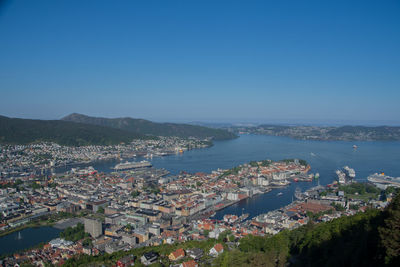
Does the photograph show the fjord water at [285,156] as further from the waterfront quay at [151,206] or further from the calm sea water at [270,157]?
the waterfront quay at [151,206]

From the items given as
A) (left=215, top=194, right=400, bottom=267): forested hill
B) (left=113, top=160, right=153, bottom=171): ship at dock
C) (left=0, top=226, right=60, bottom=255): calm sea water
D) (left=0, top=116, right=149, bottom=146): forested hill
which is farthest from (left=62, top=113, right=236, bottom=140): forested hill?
(left=215, top=194, right=400, bottom=267): forested hill

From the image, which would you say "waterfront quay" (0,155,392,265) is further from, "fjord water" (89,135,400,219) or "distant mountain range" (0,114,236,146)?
"distant mountain range" (0,114,236,146)

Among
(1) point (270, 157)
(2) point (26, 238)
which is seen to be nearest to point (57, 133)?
(1) point (270, 157)

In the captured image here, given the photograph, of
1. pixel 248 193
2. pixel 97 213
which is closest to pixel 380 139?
pixel 248 193

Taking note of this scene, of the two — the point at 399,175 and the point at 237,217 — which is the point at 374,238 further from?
the point at 399,175

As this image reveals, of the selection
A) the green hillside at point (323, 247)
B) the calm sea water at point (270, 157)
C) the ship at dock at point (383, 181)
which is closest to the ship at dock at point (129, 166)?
the calm sea water at point (270, 157)

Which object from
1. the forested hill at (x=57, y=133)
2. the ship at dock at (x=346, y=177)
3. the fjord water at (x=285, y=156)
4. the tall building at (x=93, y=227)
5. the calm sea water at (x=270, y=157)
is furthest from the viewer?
the forested hill at (x=57, y=133)
